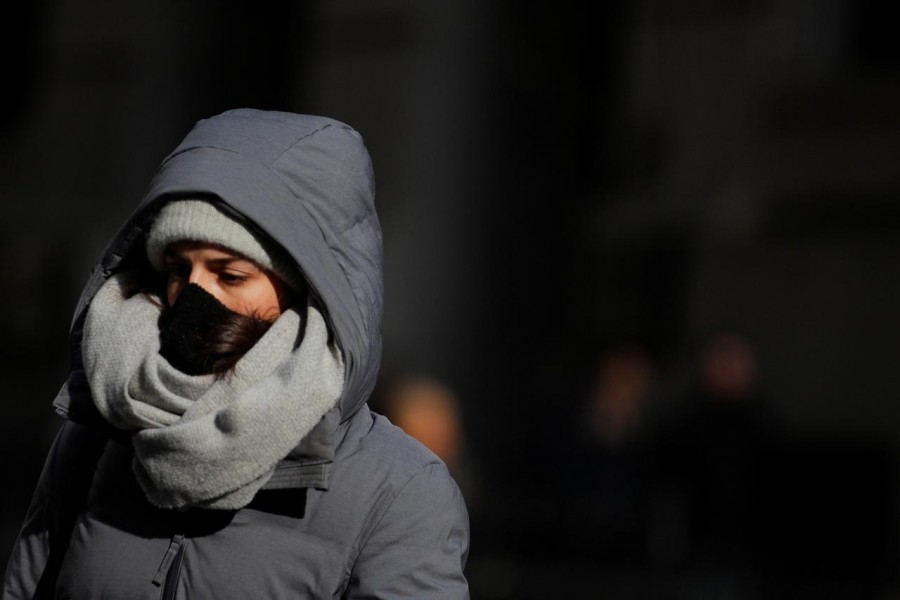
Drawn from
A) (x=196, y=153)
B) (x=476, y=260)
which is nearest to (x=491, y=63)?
(x=476, y=260)

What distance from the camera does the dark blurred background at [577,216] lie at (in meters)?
9.71

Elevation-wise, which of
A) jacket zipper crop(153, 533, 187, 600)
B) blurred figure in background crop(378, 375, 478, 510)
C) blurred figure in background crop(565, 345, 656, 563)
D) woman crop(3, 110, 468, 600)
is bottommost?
blurred figure in background crop(565, 345, 656, 563)

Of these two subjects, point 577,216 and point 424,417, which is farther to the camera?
point 577,216

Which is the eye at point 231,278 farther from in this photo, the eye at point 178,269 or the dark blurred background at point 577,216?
the dark blurred background at point 577,216

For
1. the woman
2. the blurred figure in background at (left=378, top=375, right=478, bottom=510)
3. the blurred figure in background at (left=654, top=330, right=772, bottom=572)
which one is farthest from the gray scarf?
the blurred figure in background at (left=654, top=330, right=772, bottom=572)

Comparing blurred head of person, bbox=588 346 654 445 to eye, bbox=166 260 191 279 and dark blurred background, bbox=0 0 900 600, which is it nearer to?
dark blurred background, bbox=0 0 900 600

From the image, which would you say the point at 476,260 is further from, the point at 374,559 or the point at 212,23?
the point at 374,559

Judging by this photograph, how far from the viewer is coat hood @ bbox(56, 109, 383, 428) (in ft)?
7.93

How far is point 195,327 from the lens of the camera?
245 centimetres

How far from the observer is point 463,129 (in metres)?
12.6

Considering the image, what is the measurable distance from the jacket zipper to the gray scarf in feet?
0.25

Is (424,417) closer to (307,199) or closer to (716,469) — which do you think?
(716,469)

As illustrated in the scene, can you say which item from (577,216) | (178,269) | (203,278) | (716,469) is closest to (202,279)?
(203,278)

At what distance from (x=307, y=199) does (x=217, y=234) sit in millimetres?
169
